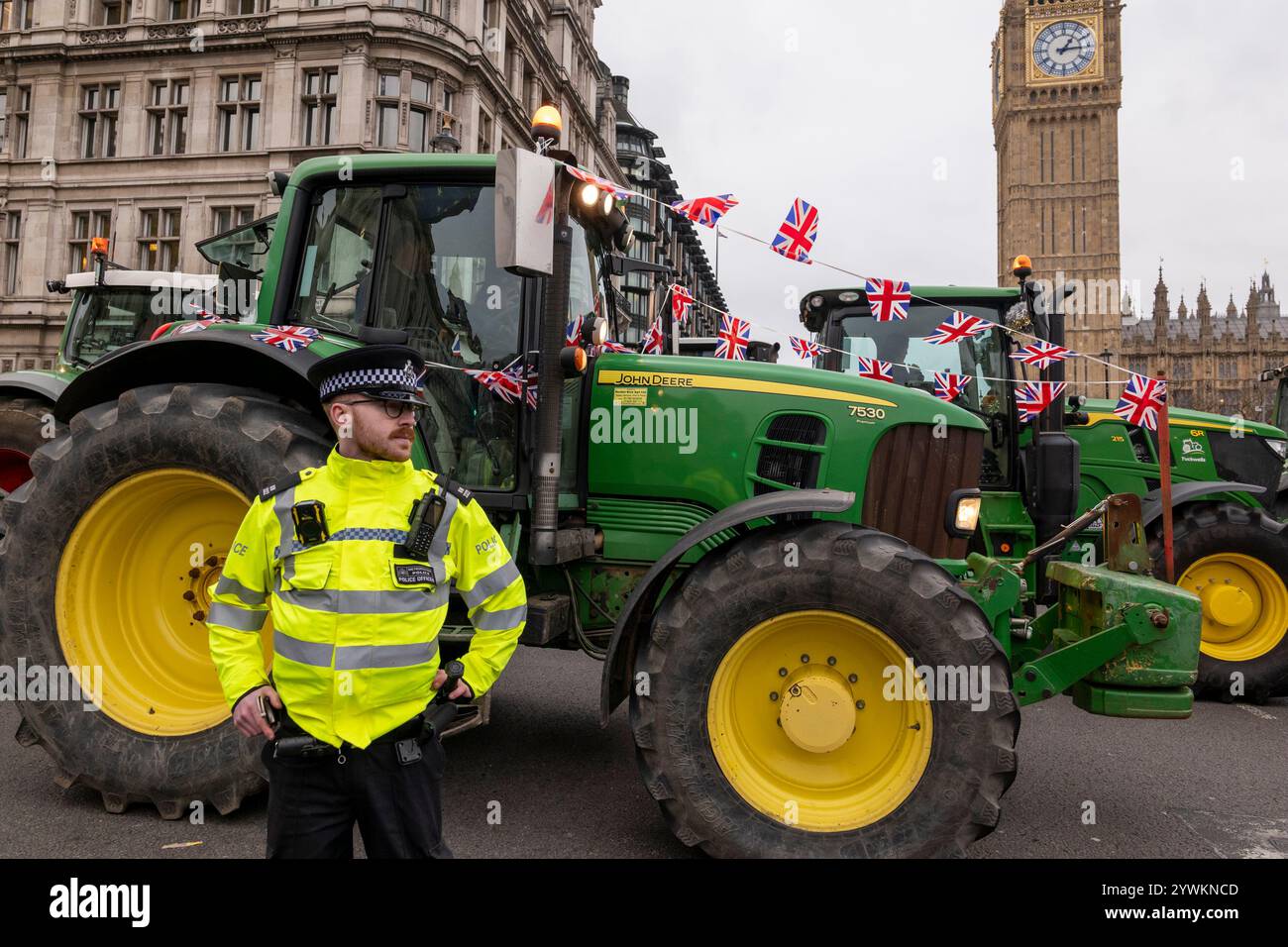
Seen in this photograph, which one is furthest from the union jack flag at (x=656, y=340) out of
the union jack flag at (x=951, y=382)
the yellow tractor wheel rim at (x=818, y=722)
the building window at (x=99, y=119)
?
the building window at (x=99, y=119)

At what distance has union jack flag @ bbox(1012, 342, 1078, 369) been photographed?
6453 millimetres

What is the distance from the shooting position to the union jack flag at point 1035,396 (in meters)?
A: 6.57

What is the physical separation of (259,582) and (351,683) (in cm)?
39

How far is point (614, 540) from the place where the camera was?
3.77m

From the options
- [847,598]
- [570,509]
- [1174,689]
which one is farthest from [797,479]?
[1174,689]

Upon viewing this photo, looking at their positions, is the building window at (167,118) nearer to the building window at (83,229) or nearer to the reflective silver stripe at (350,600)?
the building window at (83,229)

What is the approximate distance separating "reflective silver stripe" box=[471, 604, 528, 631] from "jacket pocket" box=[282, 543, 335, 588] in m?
0.40

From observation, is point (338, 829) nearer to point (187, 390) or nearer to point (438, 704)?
point (438, 704)

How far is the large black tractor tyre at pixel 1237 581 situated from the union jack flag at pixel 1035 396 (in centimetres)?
122

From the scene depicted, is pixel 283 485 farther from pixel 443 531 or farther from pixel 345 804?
pixel 345 804

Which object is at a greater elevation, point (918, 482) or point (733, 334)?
point (733, 334)

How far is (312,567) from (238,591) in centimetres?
23

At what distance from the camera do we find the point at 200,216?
28422mm

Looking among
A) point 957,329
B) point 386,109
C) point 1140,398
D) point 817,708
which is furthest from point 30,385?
point 386,109
